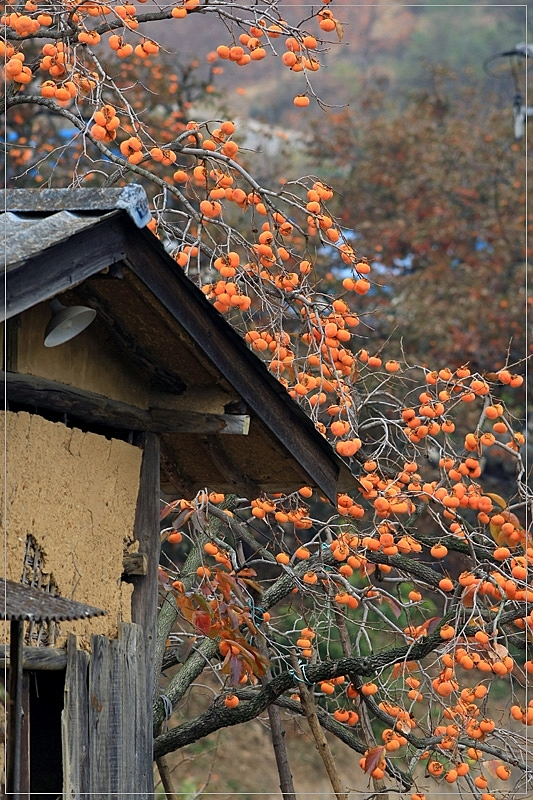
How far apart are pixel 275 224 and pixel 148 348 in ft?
5.98

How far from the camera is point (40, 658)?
3646 millimetres

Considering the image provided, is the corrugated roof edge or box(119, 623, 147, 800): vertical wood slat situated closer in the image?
the corrugated roof edge

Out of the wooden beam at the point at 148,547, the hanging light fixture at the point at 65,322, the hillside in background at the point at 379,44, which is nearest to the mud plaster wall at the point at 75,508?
the wooden beam at the point at 148,547

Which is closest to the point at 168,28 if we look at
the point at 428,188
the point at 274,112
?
the point at 274,112

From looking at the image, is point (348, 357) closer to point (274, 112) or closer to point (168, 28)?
point (274, 112)

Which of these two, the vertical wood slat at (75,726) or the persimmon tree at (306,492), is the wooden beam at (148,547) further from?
the persimmon tree at (306,492)

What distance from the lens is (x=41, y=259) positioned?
330cm

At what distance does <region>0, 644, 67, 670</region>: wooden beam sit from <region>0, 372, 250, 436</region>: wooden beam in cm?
82

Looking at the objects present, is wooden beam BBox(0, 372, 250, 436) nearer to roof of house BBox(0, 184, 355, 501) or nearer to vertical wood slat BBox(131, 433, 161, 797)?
roof of house BBox(0, 184, 355, 501)

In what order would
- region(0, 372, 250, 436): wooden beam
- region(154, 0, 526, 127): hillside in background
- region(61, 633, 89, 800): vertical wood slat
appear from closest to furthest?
region(61, 633, 89, 800): vertical wood slat
region(0, 372, 250, 436): wooden beam
region(154, 0, 526, 127): hillside in background

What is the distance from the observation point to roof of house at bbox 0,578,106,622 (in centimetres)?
282

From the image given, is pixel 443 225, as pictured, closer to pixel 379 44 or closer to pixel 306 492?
pixel 306 492

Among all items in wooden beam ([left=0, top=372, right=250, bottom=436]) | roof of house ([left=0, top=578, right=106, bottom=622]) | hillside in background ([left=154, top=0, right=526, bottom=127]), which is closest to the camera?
roof of house ([left=0, top=578, right=106, bottom=622])

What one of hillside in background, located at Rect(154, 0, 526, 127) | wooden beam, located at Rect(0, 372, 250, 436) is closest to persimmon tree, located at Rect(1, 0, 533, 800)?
wooden beam, located at Rect(0, 372, 250, 436)
